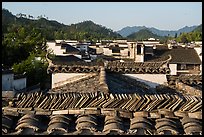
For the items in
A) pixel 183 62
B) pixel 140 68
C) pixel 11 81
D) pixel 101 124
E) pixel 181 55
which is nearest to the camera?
pixel 101 124

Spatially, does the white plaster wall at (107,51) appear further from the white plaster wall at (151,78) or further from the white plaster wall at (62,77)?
the white plaster wall at (62,77)

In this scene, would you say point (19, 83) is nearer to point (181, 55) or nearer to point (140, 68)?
point (140, 68)

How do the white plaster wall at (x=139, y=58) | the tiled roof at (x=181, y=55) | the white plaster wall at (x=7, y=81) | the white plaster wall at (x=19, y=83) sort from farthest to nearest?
the tiled roof at (x=181, y=55) < the white plaster wall at (x=139, y=58) < the white plaster wall at (x=19, y=83) < the white plaster wall at (x=7, y=81)

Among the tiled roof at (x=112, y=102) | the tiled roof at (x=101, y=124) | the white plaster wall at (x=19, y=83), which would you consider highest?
the tiled roof at (x=112, y=102)

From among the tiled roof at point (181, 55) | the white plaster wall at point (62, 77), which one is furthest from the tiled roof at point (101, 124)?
the tiled roof at point (181, 55)

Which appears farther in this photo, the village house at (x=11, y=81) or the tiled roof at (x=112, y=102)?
the village house at (x=11, y=81)

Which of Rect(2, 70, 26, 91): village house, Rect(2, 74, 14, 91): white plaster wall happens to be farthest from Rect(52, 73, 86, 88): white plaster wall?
Rect(2, 74, 14, 91): white plaster wall

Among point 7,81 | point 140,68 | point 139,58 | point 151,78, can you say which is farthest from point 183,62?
point 140,68

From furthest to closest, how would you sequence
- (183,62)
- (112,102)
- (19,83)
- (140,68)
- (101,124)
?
(183,62)
(19,83)
(140,68)
(112,102)
(101,124)

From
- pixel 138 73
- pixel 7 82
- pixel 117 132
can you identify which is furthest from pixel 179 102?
pixel 7 82

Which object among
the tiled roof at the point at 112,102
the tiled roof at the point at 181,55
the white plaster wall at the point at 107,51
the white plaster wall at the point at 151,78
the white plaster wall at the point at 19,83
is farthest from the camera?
the white plaster wall at the point at 107,51

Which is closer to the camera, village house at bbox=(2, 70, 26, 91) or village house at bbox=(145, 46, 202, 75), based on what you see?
Result: village house at bbox=(2, 70, 26, 91)

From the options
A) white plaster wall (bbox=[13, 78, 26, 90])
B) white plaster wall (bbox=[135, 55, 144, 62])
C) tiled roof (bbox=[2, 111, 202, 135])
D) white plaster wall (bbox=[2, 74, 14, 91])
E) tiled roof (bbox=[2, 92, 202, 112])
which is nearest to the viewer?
tiled roof (bbox=[2, 111, 202, 135])

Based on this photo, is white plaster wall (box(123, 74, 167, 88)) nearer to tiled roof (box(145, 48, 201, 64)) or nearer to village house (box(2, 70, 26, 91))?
village house (box(2, 70, 26, 91))
